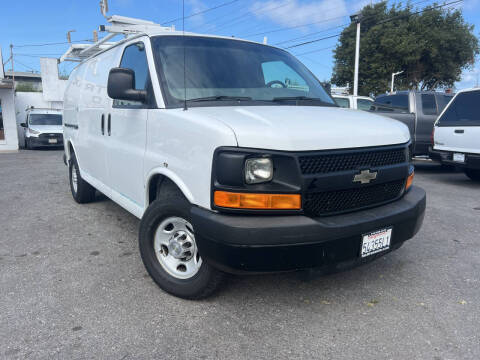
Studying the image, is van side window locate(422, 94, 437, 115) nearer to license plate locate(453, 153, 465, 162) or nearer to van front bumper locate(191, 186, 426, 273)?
license plate locate(453, 153, 465, 162)

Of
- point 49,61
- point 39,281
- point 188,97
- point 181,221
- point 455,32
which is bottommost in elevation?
point 39,281

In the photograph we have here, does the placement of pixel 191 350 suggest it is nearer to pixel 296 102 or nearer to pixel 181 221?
pixel 181 221

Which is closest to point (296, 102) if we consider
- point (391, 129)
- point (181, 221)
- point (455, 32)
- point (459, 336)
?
point (391, 129)

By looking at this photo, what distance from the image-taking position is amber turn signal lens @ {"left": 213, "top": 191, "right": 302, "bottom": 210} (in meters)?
2.27

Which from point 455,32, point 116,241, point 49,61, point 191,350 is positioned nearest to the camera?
point 191,350

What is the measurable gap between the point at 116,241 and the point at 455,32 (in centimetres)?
3302

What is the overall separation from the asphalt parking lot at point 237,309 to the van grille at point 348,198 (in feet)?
1.57

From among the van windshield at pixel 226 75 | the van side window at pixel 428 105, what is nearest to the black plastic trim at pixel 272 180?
the van windshield at pixel 226 75

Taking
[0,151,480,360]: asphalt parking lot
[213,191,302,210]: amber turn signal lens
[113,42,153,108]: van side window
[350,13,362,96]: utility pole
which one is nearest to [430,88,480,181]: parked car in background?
[0,151,480,360]: asphalt parking lot

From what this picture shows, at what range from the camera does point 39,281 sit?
3146mm

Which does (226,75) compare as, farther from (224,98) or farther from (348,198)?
(348,198)

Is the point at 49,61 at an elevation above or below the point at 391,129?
above

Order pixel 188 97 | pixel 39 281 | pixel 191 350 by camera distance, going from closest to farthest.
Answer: pixel 191 350
pixel 188 97
pixel 39 281

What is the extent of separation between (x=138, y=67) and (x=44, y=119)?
55.0 ft
